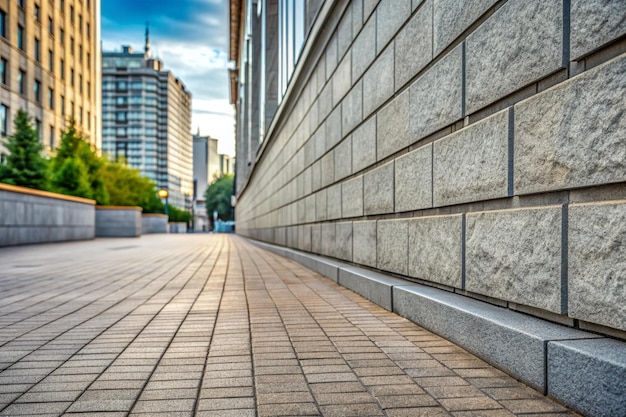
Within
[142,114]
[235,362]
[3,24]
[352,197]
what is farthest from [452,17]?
[142,114]

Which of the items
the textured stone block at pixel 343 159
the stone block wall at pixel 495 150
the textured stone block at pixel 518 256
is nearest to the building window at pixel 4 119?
the textured stone block at pixel 343 159

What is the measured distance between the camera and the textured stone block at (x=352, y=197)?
6.67 meters

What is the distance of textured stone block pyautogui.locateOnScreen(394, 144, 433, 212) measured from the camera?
452 cm

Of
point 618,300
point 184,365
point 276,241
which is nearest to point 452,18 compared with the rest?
point 618,300

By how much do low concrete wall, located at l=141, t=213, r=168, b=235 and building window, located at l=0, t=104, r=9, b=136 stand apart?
13.7 meters

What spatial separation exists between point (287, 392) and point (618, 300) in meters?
1.54

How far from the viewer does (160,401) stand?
2586mm

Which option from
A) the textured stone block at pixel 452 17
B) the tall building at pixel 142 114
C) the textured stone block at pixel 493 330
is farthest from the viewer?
the tall building at pixel 142 114

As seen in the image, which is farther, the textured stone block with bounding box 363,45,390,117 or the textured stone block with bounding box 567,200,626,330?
the textured stone block with bounding box 363,45,390,117

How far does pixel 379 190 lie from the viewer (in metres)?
5.86

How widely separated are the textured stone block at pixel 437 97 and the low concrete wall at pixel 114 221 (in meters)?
29.6

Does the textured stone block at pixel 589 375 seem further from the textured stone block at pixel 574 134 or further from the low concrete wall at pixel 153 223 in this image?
the low concrete wall at pixel 153 223

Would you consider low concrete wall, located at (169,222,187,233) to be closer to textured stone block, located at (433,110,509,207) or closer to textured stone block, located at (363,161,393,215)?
textured stone block, located at (363,161,393,215)

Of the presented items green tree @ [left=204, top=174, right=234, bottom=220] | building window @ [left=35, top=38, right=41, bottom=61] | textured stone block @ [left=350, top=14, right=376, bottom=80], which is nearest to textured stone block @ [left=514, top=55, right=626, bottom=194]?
textured stone block @ [left=350, top=14, right=376, bottom=80]
